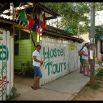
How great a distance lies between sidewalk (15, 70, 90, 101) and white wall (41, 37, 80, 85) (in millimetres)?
511

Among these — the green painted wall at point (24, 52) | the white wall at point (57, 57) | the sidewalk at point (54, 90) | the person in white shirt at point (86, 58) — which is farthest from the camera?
the person in white shirt at point (86, 58)

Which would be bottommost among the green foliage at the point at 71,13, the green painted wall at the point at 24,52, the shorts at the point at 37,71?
the shorts at the point at 37,71

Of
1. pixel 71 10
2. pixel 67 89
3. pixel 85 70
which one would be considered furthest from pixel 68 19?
pixel 67 89

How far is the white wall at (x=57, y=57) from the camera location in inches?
488

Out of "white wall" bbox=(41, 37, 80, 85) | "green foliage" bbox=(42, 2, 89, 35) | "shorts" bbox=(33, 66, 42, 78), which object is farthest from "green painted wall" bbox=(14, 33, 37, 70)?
"green foliage" bbox=(42, 2, 89, 35)

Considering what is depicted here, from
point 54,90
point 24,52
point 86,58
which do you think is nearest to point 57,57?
point 24,52

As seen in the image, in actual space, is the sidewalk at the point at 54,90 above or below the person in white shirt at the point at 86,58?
below

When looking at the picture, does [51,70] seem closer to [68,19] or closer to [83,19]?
[68,19]

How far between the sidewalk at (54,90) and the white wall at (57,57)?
1.68ft

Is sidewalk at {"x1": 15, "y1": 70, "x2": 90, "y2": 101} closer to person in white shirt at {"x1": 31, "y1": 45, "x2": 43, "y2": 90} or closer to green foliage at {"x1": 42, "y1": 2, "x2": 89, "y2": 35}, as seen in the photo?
person in white shirt at {"x1": 31, "y1": 45, "x2": 43, "y2": 90}

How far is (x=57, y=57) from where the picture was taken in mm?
14383

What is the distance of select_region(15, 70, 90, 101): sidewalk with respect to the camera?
9594 mm

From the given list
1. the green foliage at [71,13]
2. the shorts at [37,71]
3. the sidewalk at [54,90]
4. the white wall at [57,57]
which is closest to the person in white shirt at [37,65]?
the shorts at [37,71]

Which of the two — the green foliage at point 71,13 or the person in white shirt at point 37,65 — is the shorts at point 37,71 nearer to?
the person in white shirt at point 37,65
